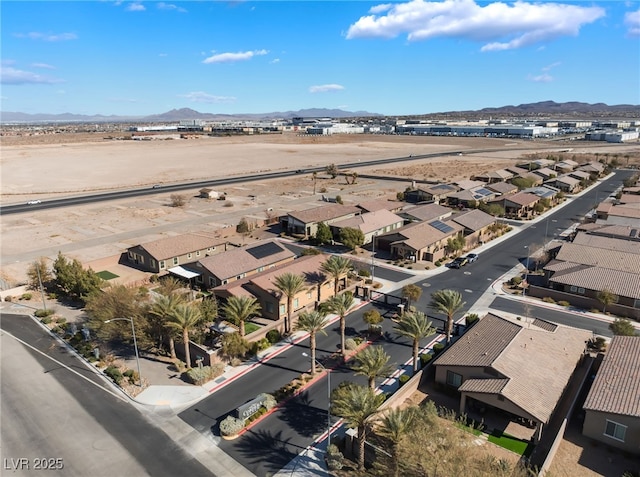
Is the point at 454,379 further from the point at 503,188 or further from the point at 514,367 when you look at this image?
the point at 503,188

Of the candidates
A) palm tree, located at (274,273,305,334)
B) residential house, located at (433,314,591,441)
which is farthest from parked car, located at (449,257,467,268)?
palm tree, located at (274,273,305,334)

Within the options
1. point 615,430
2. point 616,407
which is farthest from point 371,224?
point 615,430

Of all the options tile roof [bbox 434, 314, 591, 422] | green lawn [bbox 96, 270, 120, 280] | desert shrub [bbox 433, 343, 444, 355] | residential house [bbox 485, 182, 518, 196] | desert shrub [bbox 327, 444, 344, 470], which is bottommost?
desert shrub [bbox 327, 444, 344, 470]

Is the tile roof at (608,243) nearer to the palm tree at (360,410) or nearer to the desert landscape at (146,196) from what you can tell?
the palm tree at (360,410)

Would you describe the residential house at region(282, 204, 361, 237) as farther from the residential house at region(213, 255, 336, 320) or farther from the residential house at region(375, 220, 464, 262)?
the residential house at region(213, 255, 336, 320)

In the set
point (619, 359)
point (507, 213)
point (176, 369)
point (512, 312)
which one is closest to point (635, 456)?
point (619, 359)

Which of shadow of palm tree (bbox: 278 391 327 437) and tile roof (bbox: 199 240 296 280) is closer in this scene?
shadow of palm tree (bbox: 278 391 327 437)
